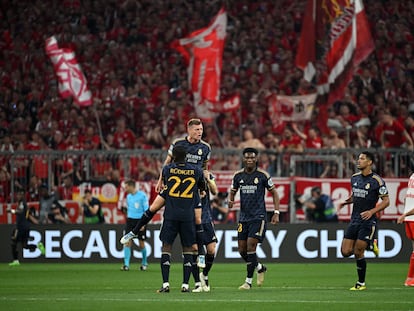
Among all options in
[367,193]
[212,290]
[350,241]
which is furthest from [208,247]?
[367,193]

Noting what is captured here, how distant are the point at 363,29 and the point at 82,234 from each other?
918 centimetres

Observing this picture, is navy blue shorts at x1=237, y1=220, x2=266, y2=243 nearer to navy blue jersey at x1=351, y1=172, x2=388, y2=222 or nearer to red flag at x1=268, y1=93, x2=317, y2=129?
navy blue jersey at x1=351, y1=172, x2=388, y2=222

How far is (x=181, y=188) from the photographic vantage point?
16.7 m

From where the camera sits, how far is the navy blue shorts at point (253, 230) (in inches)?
754

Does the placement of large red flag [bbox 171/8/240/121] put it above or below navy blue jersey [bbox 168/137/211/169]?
above

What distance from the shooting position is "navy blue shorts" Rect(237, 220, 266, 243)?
19.1 meters

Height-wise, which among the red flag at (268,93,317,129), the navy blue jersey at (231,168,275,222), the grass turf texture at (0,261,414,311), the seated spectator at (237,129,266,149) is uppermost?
the red flag at (268,93,317,129)

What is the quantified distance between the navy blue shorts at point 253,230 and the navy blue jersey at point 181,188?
258cm

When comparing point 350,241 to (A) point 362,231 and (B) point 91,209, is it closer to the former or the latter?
(A) point 362,231

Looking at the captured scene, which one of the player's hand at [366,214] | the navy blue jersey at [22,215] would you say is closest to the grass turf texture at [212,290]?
the navy blue jersey at [22,215]

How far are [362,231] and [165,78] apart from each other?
1696 cm

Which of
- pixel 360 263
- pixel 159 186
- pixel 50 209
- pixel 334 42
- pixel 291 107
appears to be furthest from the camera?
pixel 291 107

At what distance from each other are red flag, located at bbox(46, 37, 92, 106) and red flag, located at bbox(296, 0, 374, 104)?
233 inches

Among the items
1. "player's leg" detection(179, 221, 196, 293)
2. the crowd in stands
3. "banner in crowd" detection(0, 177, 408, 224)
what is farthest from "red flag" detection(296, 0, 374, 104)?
"player's leg" detection(179, 221, 196, 293)
